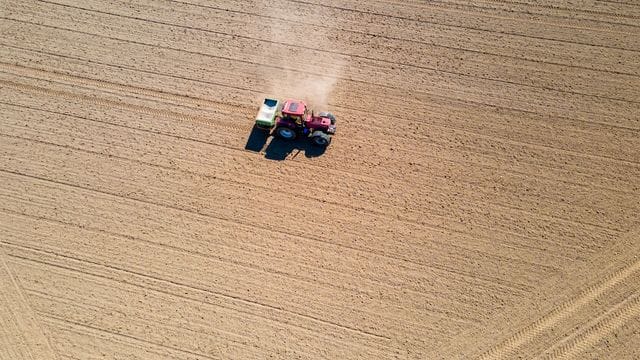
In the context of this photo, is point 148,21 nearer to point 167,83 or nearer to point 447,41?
point 167,83

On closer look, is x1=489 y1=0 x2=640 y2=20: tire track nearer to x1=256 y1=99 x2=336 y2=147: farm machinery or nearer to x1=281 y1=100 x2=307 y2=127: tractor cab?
x1=256 y1=99 x2=336 y2=147: farm machinery

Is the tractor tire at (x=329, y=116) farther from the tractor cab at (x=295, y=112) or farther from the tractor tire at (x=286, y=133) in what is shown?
the tractor tire at (x=286, y=133)

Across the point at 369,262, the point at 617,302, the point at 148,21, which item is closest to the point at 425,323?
the point at 369,262

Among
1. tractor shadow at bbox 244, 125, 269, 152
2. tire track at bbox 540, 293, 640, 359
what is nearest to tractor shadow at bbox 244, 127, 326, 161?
tractor shadow at bbox 244, 125, 269, 152

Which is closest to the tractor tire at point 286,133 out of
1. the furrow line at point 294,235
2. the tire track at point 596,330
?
the furrow line at point 294,235

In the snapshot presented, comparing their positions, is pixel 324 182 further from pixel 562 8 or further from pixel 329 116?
pixel 562 8

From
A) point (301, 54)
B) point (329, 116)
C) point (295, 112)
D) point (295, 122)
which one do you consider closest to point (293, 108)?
point (295, 112)
